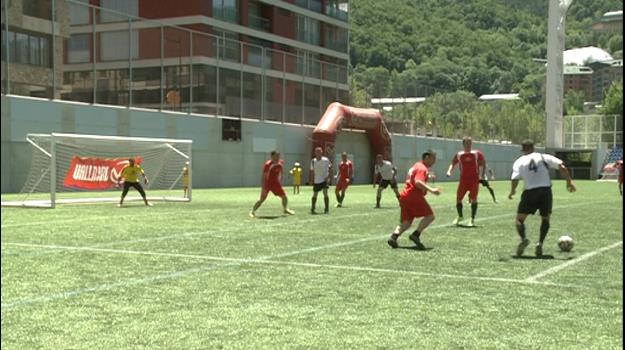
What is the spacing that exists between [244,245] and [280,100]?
32.5 m

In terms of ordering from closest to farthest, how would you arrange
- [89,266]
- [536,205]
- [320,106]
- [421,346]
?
[421,346]
[89,266]
[536,205]
[320,106]

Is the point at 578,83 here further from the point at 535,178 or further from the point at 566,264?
the point at 566,264

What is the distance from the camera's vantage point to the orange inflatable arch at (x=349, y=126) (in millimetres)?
42750

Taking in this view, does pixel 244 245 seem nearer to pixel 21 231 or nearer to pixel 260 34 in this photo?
pixel 21 231

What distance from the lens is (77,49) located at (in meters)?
32.6

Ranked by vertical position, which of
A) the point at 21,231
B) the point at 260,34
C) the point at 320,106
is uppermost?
the point at 260,34

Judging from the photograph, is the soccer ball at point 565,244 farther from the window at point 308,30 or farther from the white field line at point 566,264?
the window at point 308,30

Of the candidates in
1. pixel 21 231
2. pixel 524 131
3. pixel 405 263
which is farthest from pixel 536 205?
pixel 524 131

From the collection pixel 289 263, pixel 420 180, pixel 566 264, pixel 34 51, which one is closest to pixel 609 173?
pixel 34 51

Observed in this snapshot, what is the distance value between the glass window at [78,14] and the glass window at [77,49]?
2.49 ft

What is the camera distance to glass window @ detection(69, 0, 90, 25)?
32675 mm

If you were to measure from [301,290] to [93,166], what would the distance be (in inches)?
815

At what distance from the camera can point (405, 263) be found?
9398 millimetres

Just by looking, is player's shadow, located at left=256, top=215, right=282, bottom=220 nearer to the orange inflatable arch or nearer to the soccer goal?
the soccer goal
